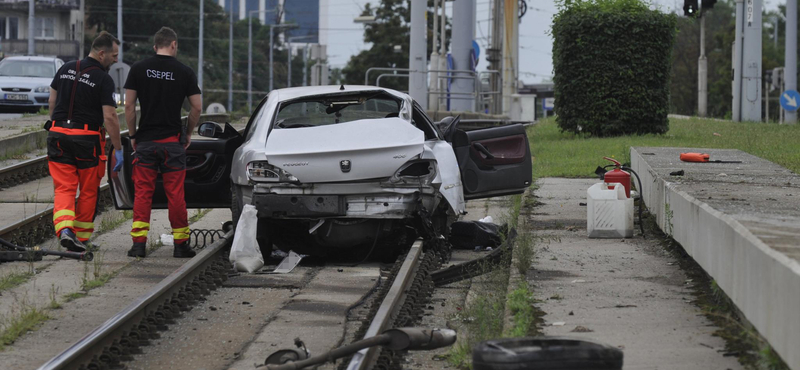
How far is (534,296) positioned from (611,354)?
103 inches

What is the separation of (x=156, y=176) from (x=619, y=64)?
614 inches

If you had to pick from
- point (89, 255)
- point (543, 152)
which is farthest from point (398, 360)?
point (543, 152)

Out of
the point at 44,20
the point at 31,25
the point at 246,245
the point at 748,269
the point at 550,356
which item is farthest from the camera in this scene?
the point at 44,20

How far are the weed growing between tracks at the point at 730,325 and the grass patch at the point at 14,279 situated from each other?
16.1 ft

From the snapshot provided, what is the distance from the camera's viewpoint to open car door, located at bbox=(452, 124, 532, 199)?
35.9 feet

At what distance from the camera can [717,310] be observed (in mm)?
7113

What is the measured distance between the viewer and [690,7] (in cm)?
2659

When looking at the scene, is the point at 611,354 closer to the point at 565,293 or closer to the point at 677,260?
the point at 565,293

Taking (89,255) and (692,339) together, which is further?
(89,255)

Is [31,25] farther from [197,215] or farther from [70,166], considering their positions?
[70,166]

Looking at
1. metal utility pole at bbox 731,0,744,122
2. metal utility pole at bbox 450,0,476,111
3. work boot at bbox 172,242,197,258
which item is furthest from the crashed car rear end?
metal utility pole at bbox 450,0,476,111

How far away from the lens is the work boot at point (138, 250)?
10438mm

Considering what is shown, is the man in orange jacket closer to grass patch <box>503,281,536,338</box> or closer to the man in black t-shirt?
the man in black t-shirt

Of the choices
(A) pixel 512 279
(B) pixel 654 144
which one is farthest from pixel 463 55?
(A) pixel 512 279
